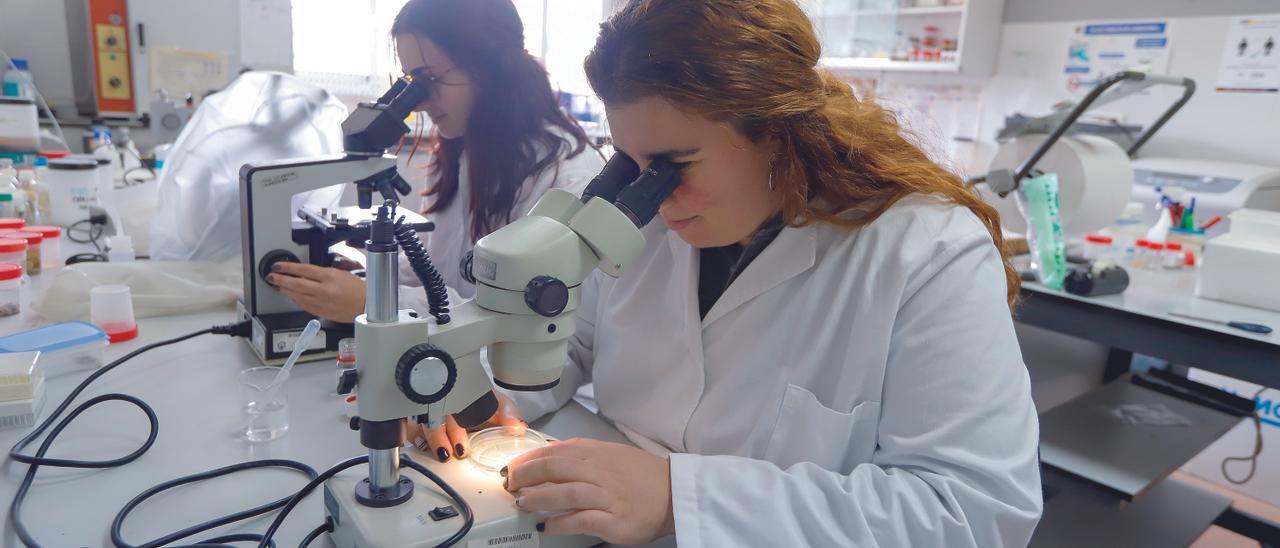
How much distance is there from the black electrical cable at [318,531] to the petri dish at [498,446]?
0.49 feet

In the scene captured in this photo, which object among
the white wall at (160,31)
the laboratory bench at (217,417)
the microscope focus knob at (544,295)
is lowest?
the laboratory bench at (217,417)

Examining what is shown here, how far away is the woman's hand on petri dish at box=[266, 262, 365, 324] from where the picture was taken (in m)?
1.23

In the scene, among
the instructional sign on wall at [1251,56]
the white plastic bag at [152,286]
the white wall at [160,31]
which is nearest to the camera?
the white plastic bag at [152,286]

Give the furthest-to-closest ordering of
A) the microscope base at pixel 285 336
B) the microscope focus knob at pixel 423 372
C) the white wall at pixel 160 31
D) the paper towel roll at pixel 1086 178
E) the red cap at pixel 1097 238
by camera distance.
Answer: the white wall at pixel 160 31, the red cap at pixel 1097 238, the paper towel roll at pixel 1086 178, the microscope base at pixel 285 336, the microscope focus knob at pixel 423 372

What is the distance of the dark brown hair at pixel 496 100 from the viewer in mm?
1449

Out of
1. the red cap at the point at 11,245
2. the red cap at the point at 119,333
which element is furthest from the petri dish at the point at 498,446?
the red cap at the point at 11,245

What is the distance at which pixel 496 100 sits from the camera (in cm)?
154

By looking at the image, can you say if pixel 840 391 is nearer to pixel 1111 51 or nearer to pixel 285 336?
pixel 285 336

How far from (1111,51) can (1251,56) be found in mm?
538

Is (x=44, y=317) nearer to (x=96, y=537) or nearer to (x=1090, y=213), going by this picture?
(x=96, y=537)

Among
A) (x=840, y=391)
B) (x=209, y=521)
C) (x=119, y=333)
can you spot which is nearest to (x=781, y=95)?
(x=840, y=391)

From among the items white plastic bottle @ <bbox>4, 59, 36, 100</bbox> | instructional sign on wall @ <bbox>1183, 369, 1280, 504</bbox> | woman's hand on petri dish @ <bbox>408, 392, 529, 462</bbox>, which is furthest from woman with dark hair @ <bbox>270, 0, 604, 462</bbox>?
instructional sign on wall @ <bbox>1183, 369, 1280, 504</bbox>

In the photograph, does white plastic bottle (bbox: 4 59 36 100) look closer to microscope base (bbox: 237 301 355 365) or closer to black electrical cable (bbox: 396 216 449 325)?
microscope base (bbox: 237 301 355 365)

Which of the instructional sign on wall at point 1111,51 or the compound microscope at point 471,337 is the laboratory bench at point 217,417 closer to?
the compound microscope at point 471,337
